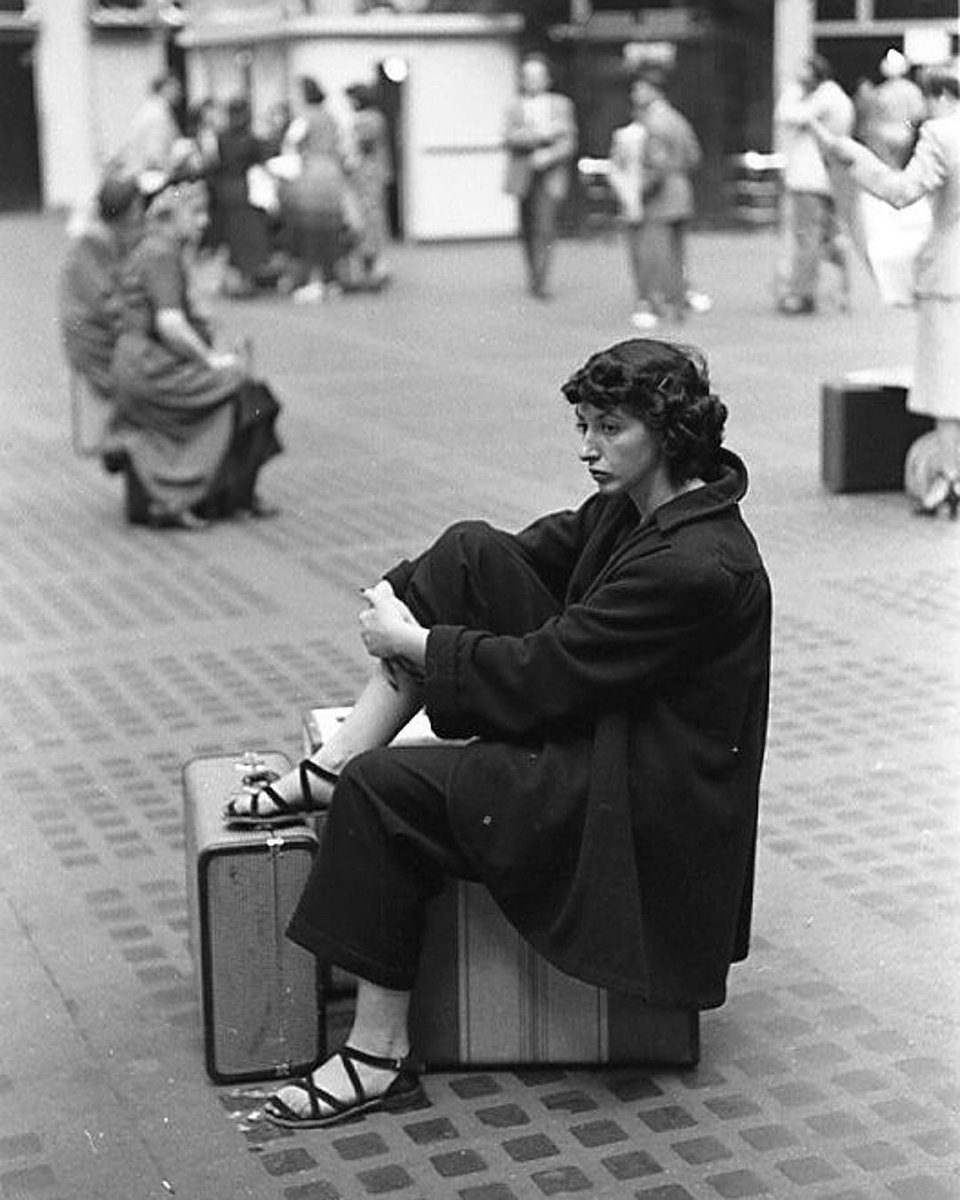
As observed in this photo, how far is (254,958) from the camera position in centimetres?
400

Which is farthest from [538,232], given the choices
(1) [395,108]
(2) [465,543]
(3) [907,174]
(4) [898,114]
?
(2) [465,543]

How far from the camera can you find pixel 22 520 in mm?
9672

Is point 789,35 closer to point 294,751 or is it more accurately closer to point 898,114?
point 898,114

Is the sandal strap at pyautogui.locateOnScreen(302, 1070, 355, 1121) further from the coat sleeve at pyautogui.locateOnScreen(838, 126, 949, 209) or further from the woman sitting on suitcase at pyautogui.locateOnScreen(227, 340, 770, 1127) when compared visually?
the coat sleeve at pyautogui.locateOnScreen(838, 126, 949, 209)

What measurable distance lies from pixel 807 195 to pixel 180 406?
8786 mm

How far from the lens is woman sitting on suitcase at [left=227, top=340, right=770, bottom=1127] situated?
3.76 meters

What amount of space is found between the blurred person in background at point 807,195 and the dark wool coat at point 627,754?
41.4ft

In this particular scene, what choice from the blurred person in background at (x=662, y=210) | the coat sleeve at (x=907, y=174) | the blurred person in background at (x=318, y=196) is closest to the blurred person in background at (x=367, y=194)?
the blurred person in background at (x=318, y=196)

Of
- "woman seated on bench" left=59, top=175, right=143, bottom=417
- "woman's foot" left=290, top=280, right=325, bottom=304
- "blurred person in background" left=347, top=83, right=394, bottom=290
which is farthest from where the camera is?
"blurred person in background" left=347, top=83, right=394, bottom=290

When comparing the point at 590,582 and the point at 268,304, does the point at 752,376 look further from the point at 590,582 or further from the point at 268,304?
the point at 590,582

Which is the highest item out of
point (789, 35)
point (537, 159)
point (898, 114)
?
point (789, 35)

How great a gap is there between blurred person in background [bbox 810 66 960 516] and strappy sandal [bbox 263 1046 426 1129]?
222 inches

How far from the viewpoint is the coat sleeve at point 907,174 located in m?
8.67

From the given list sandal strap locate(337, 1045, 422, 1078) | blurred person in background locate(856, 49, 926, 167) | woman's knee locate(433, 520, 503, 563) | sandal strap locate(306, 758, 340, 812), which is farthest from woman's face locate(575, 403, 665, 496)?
blurred person in background locate(856, 49, 926, 167)
